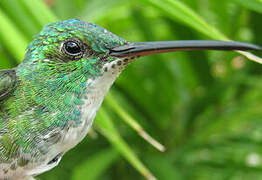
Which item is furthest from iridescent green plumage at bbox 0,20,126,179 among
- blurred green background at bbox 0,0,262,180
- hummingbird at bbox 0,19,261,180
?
blurred green background at bbox 0,0,262,180

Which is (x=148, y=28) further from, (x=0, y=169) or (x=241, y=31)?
(x=0, y=169)

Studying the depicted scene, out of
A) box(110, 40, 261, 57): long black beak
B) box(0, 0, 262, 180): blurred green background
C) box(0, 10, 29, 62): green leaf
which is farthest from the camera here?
box(0, 0, 262, 180): blurred green background

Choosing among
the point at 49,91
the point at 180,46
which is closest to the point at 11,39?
the point at 49,91

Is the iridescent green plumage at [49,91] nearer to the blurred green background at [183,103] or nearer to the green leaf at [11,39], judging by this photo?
the green leaf at [11,39]

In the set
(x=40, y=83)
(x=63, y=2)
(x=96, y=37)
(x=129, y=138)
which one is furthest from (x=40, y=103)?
(x=63, y=2)

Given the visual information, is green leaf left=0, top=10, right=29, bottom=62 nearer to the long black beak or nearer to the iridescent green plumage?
the iridescent green plumage

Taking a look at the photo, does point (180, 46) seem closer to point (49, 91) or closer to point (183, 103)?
point (49, 91)
